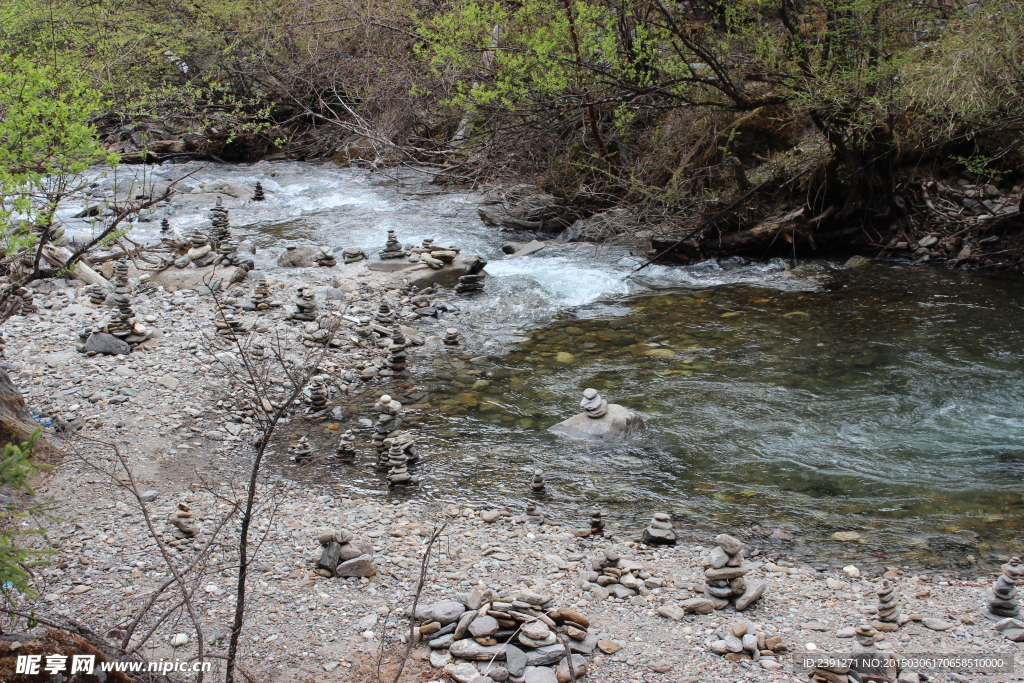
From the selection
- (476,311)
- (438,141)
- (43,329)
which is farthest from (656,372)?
(438,141)

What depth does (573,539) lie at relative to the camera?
4941 millimetres

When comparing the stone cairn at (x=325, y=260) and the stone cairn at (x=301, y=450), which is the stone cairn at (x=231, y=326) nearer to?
the stone cairn at (x=301, y=450)

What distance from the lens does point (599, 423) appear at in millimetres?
6445

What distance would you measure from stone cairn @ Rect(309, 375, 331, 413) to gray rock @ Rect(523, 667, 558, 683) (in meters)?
4.01

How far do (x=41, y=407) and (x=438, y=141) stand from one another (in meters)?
10.1

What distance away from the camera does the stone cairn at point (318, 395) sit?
686 centimetres

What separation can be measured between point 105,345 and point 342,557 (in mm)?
4353

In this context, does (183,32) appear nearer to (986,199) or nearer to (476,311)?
(476,311)

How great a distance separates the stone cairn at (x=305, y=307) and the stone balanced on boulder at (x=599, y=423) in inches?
138

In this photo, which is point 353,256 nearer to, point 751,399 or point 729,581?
point 751,399

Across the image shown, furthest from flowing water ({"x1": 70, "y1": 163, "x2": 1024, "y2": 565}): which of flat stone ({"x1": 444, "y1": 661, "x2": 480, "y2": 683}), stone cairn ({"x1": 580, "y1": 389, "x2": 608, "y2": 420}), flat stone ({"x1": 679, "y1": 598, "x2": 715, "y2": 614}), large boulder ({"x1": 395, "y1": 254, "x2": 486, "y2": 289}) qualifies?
flat stone ({"x1": 444, "y1": 661, "x2": 480, "y2": 683})

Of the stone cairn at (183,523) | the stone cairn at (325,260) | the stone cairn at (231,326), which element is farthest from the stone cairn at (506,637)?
the stone cairn at (325,260)

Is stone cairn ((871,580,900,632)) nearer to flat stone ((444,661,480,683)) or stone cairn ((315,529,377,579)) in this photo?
flat stone ((444,661,480,683))

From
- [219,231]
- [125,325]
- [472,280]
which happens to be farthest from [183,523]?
[219,231]
